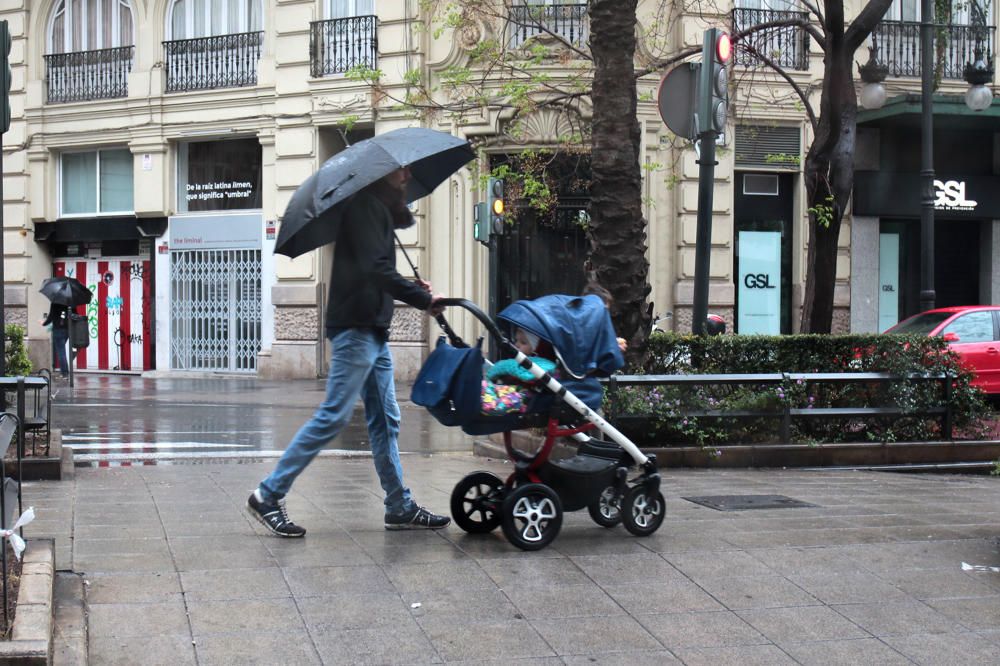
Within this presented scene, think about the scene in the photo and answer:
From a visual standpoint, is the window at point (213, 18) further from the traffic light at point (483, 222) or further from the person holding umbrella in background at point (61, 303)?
the traffic light at point (483, 222)

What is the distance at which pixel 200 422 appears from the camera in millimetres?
14625

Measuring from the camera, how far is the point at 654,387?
395 inches

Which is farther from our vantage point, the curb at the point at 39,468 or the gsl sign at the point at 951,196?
the gsl sign at the point at 951,196

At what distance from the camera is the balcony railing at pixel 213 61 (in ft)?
80.4

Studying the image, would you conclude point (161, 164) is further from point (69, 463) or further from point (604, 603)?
point (604, 603)

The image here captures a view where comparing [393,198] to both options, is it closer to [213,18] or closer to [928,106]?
[928,106]

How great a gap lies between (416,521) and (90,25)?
2302cm

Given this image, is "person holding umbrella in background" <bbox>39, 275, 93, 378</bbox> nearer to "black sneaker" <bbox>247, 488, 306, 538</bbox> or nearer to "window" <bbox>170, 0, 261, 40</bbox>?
"window" <bbox>170, 0, 261, 40</bbox>

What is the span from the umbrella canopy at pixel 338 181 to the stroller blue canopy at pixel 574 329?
0.93 m

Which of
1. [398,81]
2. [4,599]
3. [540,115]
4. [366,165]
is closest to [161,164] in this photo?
[398,81]

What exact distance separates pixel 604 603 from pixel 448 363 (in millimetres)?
1442

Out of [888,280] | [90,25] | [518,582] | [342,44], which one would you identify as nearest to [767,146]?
[888,280]

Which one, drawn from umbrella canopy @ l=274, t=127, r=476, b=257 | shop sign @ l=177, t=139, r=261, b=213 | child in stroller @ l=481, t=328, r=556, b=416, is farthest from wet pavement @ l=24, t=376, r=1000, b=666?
shop sign @ l=177, t=139, r=261, b=213

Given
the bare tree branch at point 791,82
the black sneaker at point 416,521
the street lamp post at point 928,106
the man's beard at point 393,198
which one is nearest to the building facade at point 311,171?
the bare tree branch at point 791,82
